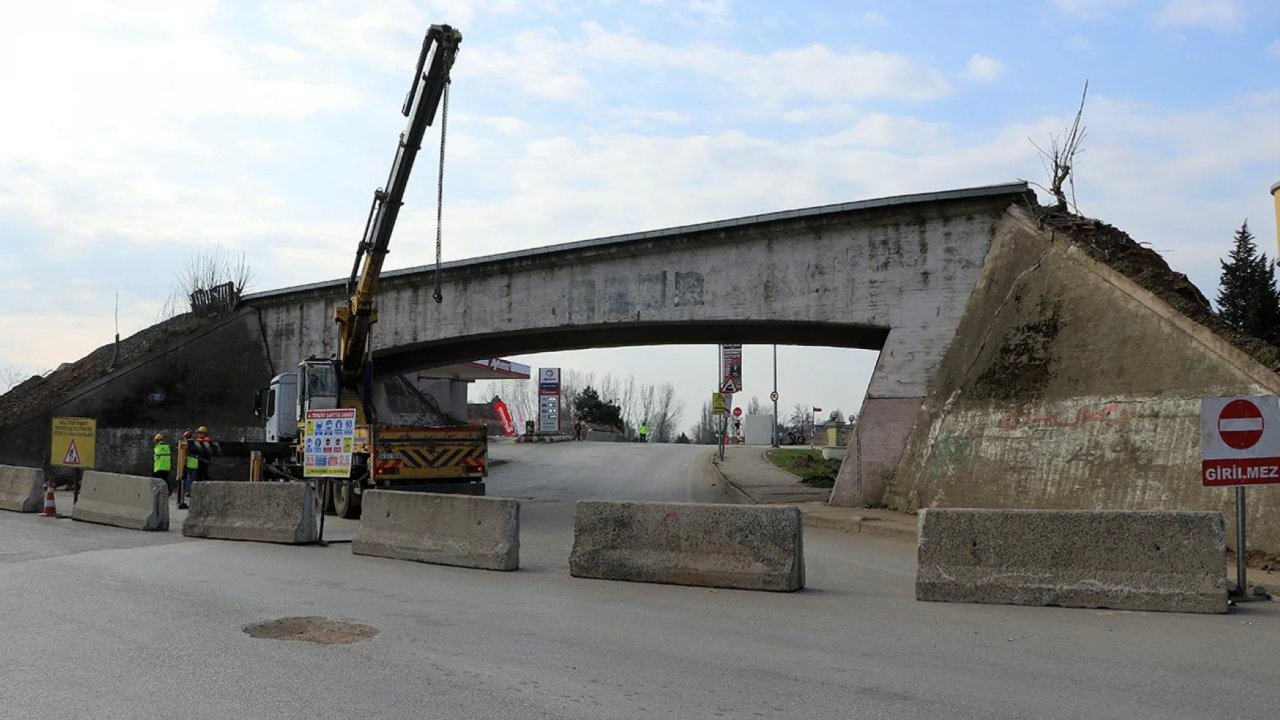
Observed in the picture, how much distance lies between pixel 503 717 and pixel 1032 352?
42.3ft

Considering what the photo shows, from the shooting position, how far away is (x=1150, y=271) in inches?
578

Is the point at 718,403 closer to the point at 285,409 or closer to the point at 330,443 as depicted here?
the point at 285,409

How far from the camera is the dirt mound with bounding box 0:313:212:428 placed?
27.3m

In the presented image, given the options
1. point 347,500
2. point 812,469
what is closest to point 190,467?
point 347,500

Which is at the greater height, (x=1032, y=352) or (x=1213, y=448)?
(x=1032, y=352)

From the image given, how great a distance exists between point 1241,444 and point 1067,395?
5912 mm

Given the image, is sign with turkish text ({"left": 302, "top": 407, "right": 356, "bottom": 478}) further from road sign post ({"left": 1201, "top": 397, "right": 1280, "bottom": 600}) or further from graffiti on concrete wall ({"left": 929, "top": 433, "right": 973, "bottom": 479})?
road sign post ({"left": 1201, "top": 397, "right": 1280, "bottom": 600})

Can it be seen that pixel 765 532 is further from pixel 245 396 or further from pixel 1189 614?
pixel 245 396

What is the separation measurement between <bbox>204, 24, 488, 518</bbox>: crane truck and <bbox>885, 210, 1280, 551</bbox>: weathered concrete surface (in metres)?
8.02

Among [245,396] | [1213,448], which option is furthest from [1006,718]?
[245,396]

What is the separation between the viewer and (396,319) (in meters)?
25.0

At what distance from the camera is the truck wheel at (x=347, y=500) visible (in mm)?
19250

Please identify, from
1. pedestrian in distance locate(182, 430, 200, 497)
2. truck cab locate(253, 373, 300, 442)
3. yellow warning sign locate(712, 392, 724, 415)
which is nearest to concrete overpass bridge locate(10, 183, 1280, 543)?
truck cab locate(253, 373, 300, 442)

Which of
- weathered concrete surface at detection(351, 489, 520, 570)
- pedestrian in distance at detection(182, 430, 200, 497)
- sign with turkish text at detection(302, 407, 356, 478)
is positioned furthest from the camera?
pedestrian in distance at detection(182, 430, 200, 497)
